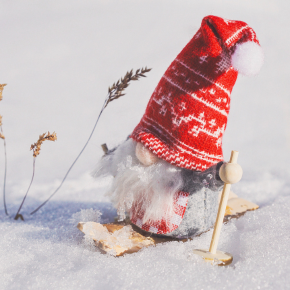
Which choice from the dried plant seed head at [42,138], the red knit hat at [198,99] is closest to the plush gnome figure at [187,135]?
the red knit hat at [198,99]

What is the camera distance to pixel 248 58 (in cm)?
70

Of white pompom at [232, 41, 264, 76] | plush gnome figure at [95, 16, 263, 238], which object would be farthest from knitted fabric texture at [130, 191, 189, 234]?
white pompom at [232, 41, 264, 76]

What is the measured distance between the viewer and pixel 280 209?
1059mm

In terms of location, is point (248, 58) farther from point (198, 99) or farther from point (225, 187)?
point (225, 187)

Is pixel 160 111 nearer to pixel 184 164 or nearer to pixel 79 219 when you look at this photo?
pixel 184 164

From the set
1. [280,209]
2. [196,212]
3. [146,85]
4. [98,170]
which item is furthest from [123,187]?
[146,85]

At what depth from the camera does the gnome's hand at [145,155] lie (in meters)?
0.82

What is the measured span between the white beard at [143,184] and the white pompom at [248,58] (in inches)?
12.4

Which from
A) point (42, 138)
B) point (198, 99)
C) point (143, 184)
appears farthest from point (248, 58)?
point (42, 138)

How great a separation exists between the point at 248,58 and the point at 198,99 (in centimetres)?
16

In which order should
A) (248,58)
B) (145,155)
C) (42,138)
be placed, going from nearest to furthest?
(248,58)
(145,155)
(42,138)

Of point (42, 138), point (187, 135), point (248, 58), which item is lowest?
point (42, 138)

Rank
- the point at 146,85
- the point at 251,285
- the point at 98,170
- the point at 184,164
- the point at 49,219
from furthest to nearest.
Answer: the point at 146,85 < the point at 49,219 < the point at 98,170 < the point at 184,164 < the point at 251,285

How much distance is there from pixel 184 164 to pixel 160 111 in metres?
0.16
